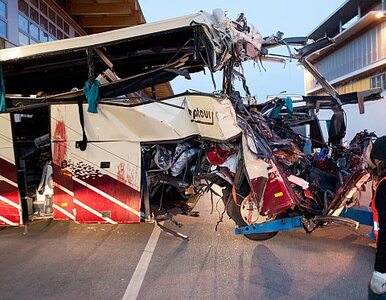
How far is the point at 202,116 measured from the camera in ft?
16.9

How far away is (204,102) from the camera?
5.11m

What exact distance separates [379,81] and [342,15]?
30.8 feet

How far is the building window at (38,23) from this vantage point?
10.4 metres

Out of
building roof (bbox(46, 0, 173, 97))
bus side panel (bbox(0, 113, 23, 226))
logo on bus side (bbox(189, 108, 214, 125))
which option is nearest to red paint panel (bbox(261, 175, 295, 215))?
logo on bus side (bbox(189, 108, 214, 125))

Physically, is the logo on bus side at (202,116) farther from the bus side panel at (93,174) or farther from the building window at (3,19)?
the building window at (3,19)

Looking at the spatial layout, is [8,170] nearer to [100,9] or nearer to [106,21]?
[100,9]

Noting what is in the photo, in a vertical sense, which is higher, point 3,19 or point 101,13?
point 101,13

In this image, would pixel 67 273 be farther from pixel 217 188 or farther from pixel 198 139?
pixel 217 188

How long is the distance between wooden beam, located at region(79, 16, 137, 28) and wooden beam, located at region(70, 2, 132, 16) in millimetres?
989

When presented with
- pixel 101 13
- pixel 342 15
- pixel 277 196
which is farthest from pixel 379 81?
pixel 277 196

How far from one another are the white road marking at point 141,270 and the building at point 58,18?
261cm

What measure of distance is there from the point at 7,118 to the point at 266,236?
404 cm

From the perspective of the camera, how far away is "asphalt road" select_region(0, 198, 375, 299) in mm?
4316

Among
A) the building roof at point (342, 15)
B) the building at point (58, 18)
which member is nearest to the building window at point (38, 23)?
the building at point (58, 18)
